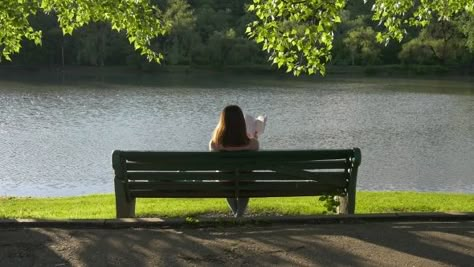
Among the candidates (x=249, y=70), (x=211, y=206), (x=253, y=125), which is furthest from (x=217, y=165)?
(x=249, y=70)

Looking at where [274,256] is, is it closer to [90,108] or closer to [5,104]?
[90,108]

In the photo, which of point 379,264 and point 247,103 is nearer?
point 379,264

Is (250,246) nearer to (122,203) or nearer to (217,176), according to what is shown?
(217,176)

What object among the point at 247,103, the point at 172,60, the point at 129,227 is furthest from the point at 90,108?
the point at 172,60

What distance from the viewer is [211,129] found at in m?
26.3

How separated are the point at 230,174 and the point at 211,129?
66.7 feet

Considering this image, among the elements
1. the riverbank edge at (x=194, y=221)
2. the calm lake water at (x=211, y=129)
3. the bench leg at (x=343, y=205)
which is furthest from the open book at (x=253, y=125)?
the calm lake water at (x=211, y=129)

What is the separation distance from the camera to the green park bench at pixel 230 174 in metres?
5.87

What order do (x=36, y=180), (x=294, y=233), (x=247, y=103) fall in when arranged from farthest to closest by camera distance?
1. (x=247, y=103)
2. (x=36, y=180)
3. (x=294, y=233)

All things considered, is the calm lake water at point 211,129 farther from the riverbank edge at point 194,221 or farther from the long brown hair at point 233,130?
the riverbank edge at point 194,221

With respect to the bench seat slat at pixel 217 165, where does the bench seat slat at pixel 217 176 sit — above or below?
below

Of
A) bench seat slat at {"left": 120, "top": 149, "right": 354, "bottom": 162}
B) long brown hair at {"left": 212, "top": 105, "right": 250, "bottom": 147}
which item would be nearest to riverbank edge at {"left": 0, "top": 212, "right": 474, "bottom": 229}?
bench seat slat at {"left": 120, "top": 149, "right": 354, "bottom": 162}

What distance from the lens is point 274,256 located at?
468 centimetres

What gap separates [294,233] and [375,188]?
1000 centimetres
